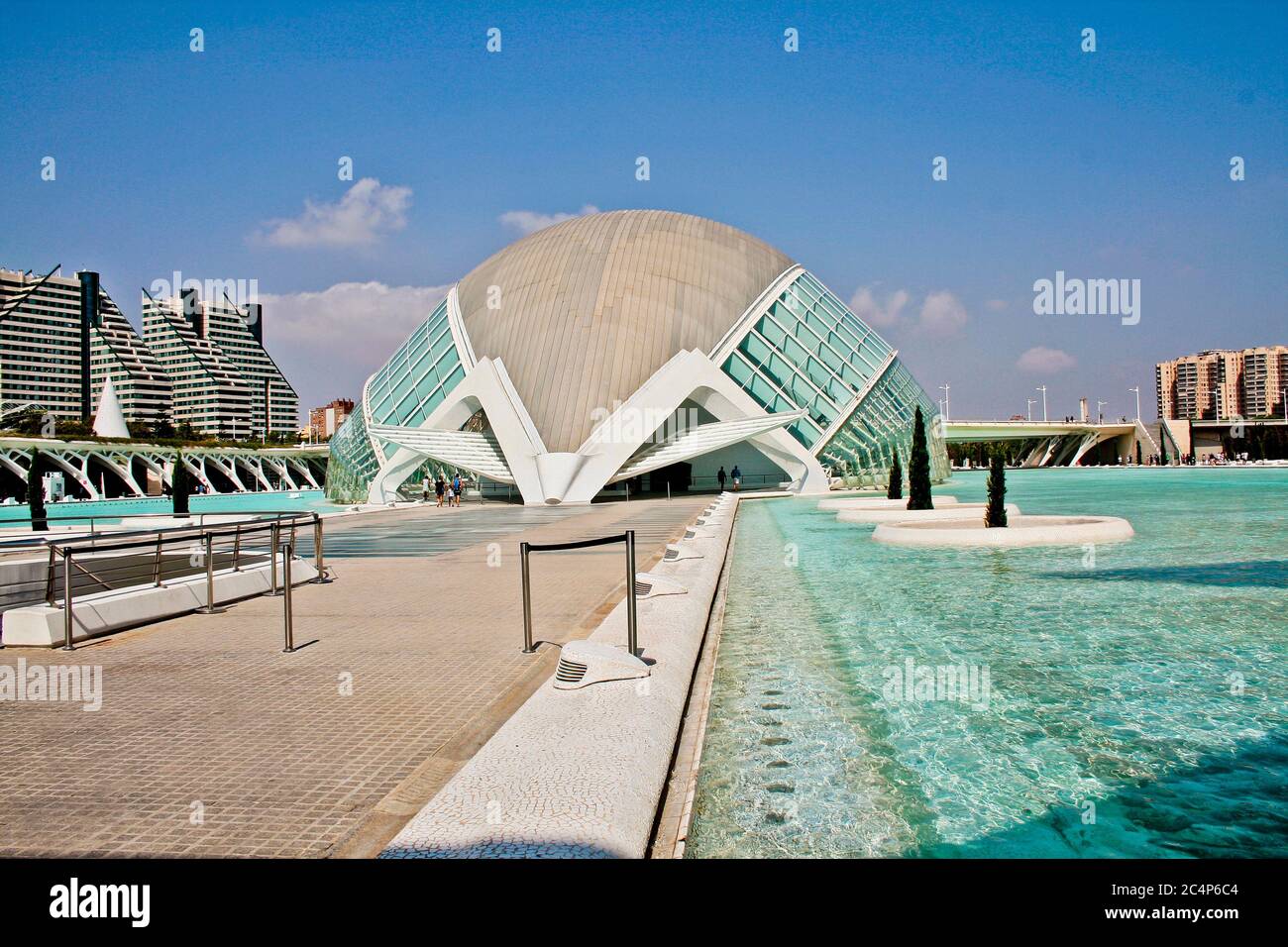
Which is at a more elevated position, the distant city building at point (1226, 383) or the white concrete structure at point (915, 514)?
the distant city building at point (1226, 383)

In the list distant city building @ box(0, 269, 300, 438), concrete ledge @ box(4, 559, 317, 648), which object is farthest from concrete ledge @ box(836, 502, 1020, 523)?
distant city building @ box(0, 269, 300, 438)

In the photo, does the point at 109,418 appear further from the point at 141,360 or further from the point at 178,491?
the point at 141,360

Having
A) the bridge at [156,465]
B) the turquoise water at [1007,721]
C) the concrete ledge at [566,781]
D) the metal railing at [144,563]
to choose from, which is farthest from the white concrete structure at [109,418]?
the concrete ledge at [566,781]

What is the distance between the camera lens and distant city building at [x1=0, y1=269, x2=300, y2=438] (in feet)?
382

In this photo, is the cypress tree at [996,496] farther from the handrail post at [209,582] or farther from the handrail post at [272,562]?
the handrail post at [209,582]

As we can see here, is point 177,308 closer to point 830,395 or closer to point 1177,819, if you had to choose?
point 830,395

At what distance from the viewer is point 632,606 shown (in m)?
6.01

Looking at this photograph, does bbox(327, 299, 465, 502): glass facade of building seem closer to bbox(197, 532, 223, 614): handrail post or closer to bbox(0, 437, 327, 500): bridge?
bbox(0, 437, 327, 500): bridge

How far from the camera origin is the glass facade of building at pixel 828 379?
35.8 meters

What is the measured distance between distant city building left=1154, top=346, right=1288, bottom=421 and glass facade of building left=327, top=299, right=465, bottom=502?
446 feet

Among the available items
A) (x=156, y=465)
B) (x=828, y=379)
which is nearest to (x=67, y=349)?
(x=156, y=465)

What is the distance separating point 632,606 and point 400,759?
206 cm

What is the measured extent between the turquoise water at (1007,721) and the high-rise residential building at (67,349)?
121 m
